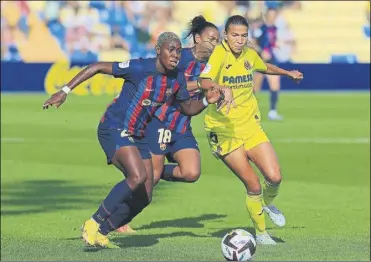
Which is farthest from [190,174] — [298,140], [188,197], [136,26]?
[136,26]

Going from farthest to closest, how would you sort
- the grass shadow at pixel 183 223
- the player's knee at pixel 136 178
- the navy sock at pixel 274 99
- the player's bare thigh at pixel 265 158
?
the navy sock at pixel 274 99 → the grass shadow at pixel 183 223 → the player's bare thigh at pixel 265 158 → the player's knee at pixel 136 178

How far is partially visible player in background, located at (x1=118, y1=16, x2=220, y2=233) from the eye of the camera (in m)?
10.3

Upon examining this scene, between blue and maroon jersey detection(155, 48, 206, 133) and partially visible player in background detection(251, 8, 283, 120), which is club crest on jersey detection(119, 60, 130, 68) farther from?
partially visible player in background detection(251, 8, 283, 120)

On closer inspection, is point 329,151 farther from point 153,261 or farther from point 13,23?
point 13,23

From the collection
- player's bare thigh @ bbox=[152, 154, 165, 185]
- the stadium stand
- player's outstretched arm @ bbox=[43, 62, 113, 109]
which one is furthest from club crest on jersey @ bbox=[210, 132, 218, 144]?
the stadium stand

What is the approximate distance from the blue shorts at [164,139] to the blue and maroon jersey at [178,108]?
0.05 metres

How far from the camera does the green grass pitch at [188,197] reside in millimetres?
9484

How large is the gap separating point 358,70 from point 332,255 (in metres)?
30.2

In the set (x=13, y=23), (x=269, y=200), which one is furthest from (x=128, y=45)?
(x=269, y=200)

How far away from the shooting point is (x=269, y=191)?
1039cm

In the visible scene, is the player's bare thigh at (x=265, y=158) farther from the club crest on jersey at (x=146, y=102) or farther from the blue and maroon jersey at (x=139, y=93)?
the club crest on jersey at (x=146, y=102)

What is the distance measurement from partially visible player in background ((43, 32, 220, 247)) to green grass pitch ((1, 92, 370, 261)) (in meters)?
0.34

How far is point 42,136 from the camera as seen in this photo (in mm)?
23375

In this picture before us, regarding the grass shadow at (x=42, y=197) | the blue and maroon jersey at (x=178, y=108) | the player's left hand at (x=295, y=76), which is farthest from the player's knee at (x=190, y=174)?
the grass shadow at (x=42, y=197)
